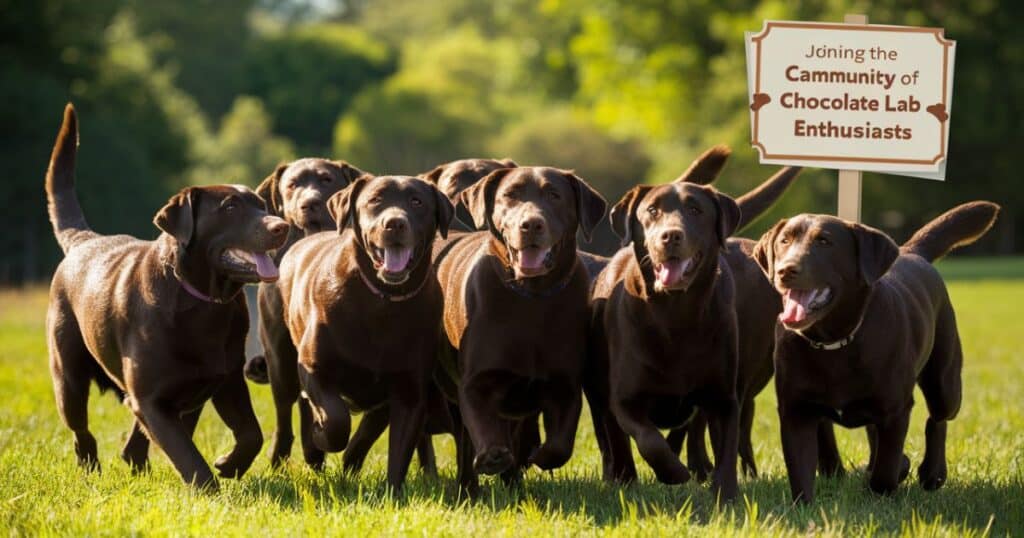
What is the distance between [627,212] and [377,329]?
4.31ft

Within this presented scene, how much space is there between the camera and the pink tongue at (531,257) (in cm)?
679

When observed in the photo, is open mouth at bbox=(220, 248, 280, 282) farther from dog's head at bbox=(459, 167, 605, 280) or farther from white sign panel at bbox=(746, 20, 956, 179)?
white sign panel at bbox=(746, 20, 956, 179)

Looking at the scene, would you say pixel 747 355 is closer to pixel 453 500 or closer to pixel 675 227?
pixel 675 227

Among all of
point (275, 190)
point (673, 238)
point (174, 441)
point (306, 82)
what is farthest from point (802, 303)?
point (306, 82)

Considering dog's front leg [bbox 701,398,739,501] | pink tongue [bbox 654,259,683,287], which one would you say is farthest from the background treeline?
pink tongue [bbox 654,259,683,287]

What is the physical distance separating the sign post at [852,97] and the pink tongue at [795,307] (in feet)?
6.20

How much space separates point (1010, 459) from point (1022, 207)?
45.6 meters

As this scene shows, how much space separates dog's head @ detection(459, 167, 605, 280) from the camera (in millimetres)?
6762

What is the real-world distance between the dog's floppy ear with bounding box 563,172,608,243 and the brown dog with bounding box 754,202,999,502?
799 millimetres

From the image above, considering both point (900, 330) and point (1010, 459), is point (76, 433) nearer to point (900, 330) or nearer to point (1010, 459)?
point (900, 330)

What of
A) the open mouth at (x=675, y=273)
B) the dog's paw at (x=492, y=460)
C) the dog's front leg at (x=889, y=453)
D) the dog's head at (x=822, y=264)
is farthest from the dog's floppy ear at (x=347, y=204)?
the dog's front leg at (x=889, y=453)

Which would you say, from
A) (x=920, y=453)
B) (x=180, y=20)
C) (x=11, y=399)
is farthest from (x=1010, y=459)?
(x=180, y=20)

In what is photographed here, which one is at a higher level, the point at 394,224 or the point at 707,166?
the point at 707,166

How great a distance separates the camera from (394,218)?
6770 millimetres
